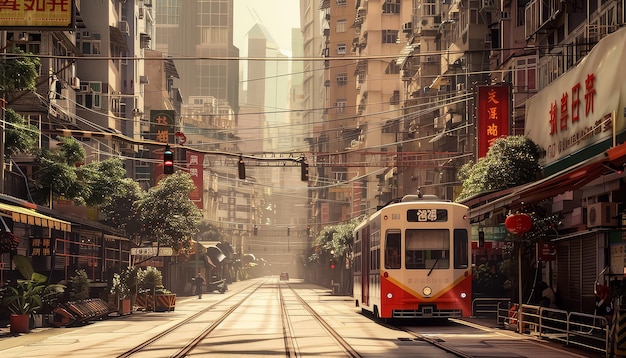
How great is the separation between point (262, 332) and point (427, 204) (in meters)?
7.01

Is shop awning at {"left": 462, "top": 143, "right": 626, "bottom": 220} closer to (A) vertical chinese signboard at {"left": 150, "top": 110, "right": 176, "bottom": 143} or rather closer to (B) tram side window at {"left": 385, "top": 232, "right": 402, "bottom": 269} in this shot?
(B) tram side window at {"left": 385, "top": 232, "right": 402, "bottom": 269}

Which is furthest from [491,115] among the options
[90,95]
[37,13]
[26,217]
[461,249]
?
[90,95]

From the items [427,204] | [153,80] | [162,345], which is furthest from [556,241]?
[153,80]

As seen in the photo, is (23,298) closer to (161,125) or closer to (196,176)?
(161,125)

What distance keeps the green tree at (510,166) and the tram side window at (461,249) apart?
3.37 meters

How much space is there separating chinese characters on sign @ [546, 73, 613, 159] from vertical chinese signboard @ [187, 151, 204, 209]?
58.3 meters

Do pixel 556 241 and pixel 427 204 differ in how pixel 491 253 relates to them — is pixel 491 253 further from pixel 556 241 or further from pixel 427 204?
pixel 427 204

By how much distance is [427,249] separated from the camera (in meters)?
35.0

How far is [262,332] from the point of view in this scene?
117 feet

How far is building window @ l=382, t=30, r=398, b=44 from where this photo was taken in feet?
464

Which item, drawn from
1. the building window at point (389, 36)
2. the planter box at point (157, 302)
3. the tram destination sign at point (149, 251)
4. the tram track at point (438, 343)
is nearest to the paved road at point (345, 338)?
the tram track at point (438, 343)

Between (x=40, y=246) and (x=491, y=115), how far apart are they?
20974 millimetres

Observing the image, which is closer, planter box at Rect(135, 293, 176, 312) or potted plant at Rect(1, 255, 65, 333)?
potted plant at Rect(1, 255, 65, 333)

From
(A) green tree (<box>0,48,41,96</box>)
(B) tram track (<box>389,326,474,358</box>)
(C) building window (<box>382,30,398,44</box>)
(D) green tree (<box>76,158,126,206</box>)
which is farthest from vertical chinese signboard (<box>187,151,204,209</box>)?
(B) tram track (<box>389,326,474,358</box>)
